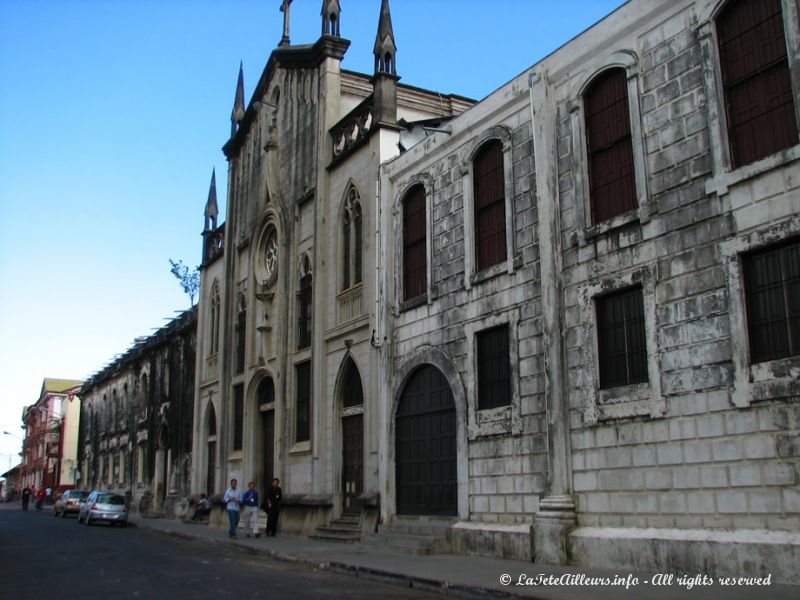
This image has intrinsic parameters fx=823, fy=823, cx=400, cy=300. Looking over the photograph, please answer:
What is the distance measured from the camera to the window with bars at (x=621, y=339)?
12.9 m

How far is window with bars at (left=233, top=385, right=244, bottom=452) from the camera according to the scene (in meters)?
29.2

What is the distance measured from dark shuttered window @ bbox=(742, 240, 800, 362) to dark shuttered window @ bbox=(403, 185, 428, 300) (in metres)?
8.63

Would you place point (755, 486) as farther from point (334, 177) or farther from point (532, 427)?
point (334, 177)

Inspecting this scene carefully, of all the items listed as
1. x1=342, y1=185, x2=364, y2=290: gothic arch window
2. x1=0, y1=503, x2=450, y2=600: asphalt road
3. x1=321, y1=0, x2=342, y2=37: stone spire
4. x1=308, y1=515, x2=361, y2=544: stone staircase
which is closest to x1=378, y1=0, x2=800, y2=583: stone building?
x1=308, y1=515, x2=361, y2=544: stone staircase

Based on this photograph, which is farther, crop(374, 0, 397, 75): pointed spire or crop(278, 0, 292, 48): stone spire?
crop(278, 0, 292, 48): stone spire

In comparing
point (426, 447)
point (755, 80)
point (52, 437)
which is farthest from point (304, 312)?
point (52, 437)

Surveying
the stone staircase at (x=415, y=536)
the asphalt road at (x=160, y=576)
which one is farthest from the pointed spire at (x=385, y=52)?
the asphalt road at (x=160, y=576)

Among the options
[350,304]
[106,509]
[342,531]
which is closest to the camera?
[342,531]

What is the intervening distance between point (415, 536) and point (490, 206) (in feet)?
22.7

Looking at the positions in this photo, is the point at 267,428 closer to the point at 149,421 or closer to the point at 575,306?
the point at 575,306

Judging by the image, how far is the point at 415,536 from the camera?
16.8 metres

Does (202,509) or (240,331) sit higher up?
(240,331)

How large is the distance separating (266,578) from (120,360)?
4141 centimetres

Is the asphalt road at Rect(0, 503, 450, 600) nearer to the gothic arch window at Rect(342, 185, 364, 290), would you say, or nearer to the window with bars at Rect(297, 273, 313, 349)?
the window with bars at Rect(297, 273, 313, 349)
